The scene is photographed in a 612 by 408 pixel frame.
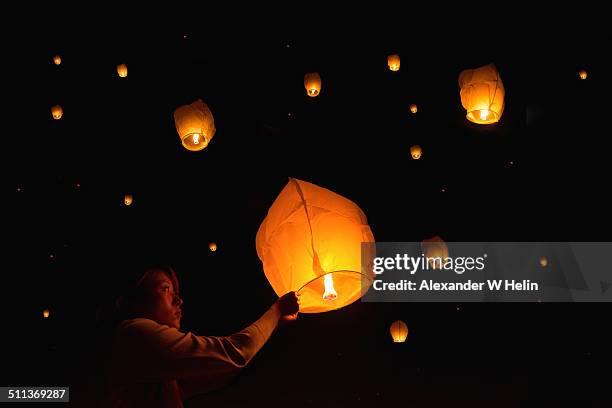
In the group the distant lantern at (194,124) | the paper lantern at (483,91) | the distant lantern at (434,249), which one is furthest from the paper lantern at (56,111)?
the paper lantern at (483,91)

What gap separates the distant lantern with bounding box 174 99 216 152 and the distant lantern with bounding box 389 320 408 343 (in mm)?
2469

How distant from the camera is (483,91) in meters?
2.88

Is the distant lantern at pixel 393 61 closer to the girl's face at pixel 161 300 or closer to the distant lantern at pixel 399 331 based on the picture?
the distant lantern at pixel 399 331

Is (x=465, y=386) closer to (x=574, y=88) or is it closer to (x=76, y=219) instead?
(x=574, y=88)

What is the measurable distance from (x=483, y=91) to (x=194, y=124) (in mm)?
1341

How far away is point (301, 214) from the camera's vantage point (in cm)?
173

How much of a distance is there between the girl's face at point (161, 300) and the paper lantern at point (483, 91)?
1707 millimetres

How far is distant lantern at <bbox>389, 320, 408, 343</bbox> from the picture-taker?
5004mm

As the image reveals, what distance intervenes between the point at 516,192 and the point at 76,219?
3319mm

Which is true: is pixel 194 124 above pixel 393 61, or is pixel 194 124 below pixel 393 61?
below

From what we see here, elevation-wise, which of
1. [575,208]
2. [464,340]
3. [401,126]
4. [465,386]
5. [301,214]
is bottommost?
[301,214]

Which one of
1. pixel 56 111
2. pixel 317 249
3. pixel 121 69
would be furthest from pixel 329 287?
pixel 56 111

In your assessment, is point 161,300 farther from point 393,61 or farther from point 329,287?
point 393,61

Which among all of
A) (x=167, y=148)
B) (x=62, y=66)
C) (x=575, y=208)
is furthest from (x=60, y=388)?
(x=575, y=208)
